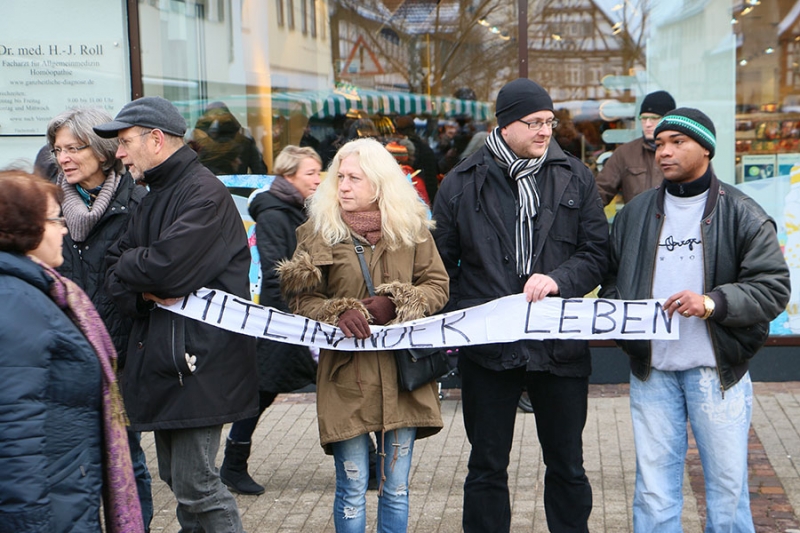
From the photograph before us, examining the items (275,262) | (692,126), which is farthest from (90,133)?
(692,126)

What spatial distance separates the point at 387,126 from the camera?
8.20 m

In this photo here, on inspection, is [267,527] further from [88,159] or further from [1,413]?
[1,413]

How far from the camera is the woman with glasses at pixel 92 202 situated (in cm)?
461

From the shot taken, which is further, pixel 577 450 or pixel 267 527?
pixel 267 527

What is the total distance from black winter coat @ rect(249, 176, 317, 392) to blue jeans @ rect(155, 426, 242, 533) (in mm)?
1301

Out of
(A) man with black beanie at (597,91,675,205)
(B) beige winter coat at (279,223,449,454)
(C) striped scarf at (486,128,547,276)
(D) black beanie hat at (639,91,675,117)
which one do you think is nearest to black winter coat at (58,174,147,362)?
(B) beige winter coat at (279,223,449,454)

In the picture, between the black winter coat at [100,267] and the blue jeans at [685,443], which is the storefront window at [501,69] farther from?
the blue jeans at [685,443]

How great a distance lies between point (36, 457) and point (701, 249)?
2619 millimetres

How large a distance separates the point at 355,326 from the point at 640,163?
3.63 m

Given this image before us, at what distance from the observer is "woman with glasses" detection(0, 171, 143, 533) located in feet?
9.34

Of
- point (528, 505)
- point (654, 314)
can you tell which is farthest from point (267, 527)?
point (654, 314)

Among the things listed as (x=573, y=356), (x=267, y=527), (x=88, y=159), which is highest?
(x=88, y=159)

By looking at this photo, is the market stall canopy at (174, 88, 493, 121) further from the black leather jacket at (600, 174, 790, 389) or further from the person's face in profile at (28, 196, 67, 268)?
the person's face in profile at (28, 196, 67, 268)

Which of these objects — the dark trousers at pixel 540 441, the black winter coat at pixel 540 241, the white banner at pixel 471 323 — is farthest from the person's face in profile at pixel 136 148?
the dark trousers at pixel 540 441
